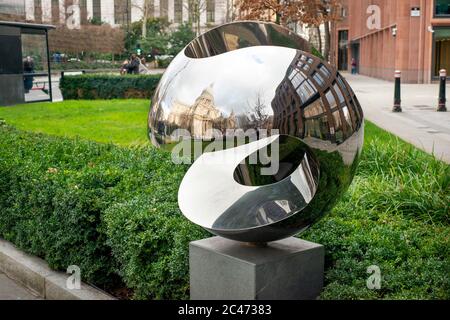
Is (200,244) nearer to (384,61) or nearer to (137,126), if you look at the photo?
(137,126)

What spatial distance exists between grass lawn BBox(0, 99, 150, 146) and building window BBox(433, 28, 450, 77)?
21623 millimetres

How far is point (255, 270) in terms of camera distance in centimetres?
357

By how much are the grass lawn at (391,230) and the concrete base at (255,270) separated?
0.17 m

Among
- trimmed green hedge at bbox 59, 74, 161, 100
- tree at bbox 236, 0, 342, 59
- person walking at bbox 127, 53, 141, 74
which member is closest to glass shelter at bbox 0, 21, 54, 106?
trimmed green hedge at bbox 59, 74, 161, 100

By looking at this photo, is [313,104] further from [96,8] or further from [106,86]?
[96,8]

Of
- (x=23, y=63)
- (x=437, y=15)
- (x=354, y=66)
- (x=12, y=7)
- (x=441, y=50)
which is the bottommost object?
(x=23, y=63)

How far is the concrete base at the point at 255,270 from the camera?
3645 millimetres

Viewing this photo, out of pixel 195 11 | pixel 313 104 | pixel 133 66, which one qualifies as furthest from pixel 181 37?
pixel 313 104

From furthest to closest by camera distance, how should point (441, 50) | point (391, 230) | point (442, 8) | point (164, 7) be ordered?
1. point (164, 7)
2. point (441, 50)
3. point (442, 8)
4. point (391, 230)

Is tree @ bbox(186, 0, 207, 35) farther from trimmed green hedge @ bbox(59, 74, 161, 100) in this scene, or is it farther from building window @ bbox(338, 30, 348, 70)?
trimmed green hedge @ bbox(59, 74, 161, 100)

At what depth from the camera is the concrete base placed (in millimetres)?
3645

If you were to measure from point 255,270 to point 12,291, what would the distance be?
286 cm

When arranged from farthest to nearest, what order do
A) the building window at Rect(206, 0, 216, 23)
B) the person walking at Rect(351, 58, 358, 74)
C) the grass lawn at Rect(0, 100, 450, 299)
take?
the building window at Rect(206, 0, 216, 23), the person walking at Rect(351, 58, 358, 74), the grass lawn at Rect(0, 100, 450, 299)
